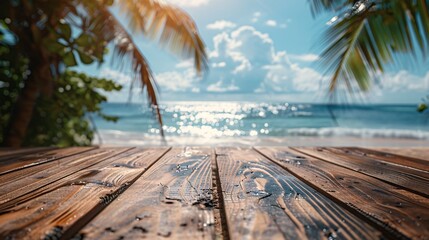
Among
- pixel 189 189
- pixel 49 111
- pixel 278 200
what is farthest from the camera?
pixel 49 111

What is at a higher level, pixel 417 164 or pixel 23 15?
pixel 23 15

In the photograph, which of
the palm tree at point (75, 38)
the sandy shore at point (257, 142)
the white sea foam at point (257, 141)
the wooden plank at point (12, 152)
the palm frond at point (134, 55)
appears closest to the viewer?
the wooden plank at point (12, 152)

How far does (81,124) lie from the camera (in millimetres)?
4734

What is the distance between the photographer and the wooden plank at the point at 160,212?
23.6 inches

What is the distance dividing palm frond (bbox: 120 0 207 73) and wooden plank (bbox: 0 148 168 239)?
314 cm

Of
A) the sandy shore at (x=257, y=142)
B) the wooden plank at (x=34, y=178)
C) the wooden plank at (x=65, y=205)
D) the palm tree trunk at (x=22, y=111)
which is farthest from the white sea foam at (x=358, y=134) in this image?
the wooden plank at (x=65, y=205)

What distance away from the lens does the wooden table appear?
2.01ft

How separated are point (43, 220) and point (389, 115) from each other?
26.9 metres

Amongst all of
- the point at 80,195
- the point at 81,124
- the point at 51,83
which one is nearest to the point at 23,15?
the point at 51,83

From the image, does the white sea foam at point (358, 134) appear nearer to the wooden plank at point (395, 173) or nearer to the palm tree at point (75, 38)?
the palm tree at point (75, 38)

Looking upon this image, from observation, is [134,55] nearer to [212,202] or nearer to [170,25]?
[170,25]

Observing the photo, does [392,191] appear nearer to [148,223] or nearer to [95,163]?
[148,223]

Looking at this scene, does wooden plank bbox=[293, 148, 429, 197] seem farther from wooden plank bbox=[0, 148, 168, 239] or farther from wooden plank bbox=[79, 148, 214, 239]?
wooden plank bbox=[0, 148, 168, 239]

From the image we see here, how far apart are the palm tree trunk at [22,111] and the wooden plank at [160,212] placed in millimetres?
2820
